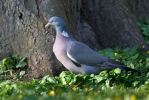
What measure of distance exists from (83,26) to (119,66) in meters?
2.96

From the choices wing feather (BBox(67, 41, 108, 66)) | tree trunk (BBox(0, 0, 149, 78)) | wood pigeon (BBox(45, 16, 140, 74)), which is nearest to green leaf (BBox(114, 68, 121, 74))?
wood pigeon (BBox(45, 16, 140, 74))

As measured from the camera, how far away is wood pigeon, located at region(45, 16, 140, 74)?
25.6 feet

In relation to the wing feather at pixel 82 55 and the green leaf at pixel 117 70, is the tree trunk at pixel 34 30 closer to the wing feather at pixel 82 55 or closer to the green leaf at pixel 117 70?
the wing feather at pixel 82 55

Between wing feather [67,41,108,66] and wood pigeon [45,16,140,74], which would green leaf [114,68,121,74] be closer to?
wood pigeon [45,16,140,74]

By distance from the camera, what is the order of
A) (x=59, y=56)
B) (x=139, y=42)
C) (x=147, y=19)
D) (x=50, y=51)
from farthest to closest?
1. (x=147, y=19)
2. (x=139, y=42)
3. (x=50, y=51)
4. (x=59, y=56)

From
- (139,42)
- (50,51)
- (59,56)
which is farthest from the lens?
(139,42)

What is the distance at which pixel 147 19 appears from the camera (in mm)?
12570

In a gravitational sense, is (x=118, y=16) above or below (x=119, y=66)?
above

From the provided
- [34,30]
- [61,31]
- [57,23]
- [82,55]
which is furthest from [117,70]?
[34,30]

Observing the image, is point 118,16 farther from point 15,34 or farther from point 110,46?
point 15,34

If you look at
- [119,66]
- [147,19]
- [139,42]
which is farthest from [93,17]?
[119,66]

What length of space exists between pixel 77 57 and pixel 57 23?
2.31 ft

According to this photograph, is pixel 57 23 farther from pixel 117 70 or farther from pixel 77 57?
pixel 117 70

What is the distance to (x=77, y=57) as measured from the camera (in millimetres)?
7812
